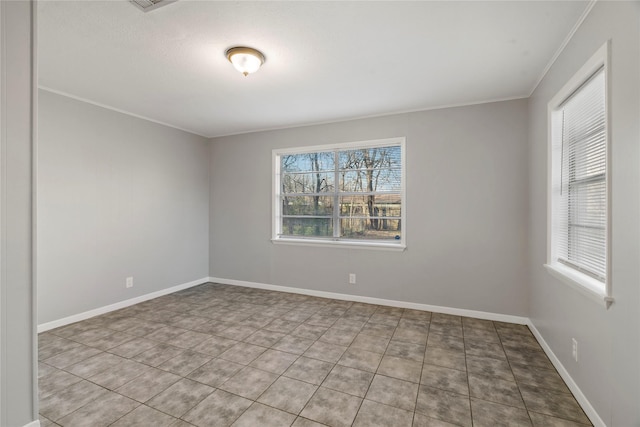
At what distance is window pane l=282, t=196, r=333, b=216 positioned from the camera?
4531mm

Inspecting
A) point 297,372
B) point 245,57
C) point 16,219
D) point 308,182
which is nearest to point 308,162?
point 308,182

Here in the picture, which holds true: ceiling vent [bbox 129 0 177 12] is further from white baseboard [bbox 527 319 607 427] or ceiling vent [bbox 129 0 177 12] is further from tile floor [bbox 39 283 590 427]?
white baseboard [bbox 527 319 607 427]

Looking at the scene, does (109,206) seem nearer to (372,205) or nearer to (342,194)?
(342,194)

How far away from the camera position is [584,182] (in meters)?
2.15

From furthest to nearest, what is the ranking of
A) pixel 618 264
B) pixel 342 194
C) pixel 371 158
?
pixel 342 194, pixel 371 158, pixel 618 264

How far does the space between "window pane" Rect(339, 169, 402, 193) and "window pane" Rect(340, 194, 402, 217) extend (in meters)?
0.11

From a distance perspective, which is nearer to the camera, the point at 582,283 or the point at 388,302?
the point at 582,283

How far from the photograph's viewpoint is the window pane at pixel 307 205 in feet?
14.9

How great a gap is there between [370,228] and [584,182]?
2426 millimetres

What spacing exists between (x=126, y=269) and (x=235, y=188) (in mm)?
1946

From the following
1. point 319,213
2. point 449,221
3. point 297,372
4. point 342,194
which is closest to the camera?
point 297,372

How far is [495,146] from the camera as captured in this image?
3465 millimetres

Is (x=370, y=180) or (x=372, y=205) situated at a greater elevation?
(x=370, y=180)

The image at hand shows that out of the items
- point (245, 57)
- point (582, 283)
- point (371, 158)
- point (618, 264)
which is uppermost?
point (245, 57)
